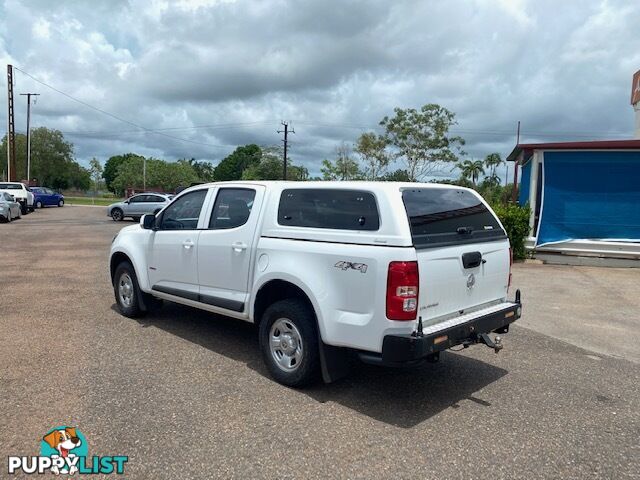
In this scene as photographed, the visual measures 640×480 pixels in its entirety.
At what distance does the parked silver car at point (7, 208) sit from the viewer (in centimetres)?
2280

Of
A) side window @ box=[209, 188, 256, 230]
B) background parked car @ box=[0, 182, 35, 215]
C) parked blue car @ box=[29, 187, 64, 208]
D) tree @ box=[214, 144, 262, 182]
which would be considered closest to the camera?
side window @ box=[209, 188, 256, 230]

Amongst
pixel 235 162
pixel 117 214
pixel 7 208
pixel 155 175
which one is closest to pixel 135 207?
pixel 117 214

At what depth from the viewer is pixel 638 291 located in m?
9.82

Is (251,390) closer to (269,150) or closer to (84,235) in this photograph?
(84,235)

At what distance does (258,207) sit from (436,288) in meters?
1.93

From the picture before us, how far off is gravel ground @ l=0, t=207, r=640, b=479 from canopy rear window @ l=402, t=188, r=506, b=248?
4.48ft

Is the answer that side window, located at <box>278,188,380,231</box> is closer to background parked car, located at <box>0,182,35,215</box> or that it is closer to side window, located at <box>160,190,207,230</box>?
side window, located at <box>160,190,207,230</box>

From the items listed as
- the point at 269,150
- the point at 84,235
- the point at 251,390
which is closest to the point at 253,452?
the point at 251,390

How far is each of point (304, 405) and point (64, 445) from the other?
5.68ft

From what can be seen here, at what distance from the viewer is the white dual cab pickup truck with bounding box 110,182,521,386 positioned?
3799 millimetres

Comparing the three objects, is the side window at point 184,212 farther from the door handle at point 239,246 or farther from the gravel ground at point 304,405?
the gravel ground at point 304,405

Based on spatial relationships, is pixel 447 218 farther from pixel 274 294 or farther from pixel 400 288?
pixel 274 294

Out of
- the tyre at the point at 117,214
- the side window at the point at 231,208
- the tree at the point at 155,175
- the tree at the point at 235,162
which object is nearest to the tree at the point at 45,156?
the tree at the point at 155,175

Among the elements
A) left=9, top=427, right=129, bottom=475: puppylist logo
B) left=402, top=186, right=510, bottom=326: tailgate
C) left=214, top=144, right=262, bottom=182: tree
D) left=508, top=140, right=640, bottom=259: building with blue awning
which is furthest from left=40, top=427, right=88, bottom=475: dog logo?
left=214, top=144, right=262, bottom=182: tree
